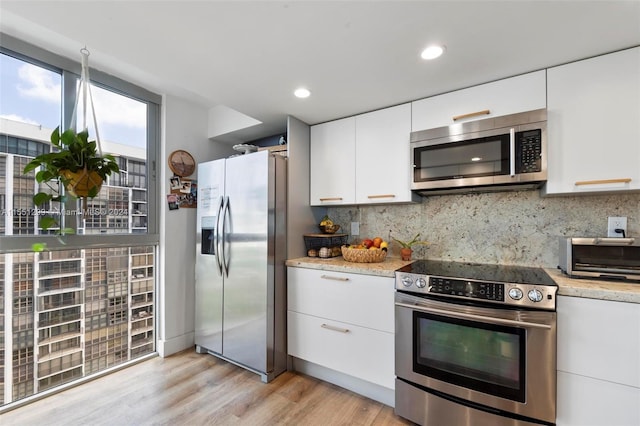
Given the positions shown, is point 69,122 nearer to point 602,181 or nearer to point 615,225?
point 602,181

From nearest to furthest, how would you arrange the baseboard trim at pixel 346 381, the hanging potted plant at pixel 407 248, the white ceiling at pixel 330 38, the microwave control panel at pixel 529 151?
the white ceiling at pixel 330 38
the microwave control panel at pixel 529 151
the baseboard trim at pixel 346 381
the hanging potted plant at pixel 407 248

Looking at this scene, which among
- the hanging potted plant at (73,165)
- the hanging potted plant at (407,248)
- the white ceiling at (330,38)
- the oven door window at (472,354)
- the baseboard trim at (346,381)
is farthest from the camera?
the hanging potted plant at (407,248)

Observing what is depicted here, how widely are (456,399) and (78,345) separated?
8.94 ft

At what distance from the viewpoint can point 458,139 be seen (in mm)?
1883

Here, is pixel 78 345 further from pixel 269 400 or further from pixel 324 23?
pixel 324 23

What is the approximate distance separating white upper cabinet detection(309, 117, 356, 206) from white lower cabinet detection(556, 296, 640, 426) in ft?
5.10

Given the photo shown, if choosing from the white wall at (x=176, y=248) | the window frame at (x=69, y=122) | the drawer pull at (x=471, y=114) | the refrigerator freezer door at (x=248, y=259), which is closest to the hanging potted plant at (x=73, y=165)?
the window frame at (x=69, y=122)

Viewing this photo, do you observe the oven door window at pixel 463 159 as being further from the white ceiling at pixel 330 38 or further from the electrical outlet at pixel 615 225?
the electrical outlet at pixel 615 225

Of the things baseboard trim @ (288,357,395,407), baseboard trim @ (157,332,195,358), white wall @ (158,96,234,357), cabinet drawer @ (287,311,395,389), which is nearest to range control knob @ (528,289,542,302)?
cabinet drawer @ (287,311,395,389)

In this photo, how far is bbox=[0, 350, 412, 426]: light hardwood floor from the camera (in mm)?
1725

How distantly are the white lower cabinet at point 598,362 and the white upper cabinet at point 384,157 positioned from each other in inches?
45.7

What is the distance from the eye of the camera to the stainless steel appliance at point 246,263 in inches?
86.0

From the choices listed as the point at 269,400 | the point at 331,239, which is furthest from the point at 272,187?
the point at 269,400

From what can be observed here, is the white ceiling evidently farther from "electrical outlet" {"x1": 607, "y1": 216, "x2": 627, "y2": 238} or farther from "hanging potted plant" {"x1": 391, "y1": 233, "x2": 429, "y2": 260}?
"hanging potted plant" {"x1": 391, "y1": 233, "x2": 429, "y2": 260}
